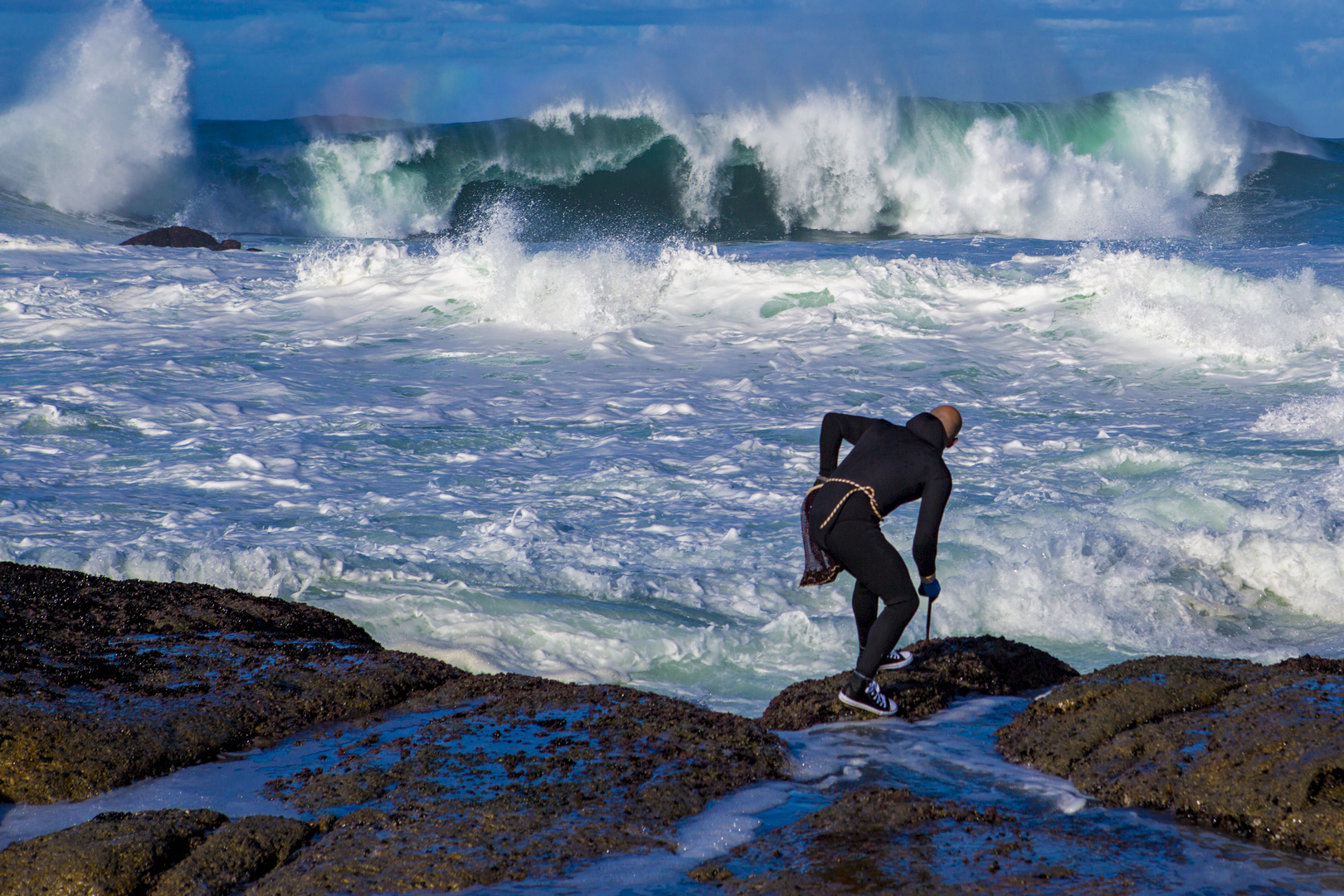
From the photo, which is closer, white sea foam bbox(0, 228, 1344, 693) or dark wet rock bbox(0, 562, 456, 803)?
dark wet rock bbox(0, 562, 456, 803)

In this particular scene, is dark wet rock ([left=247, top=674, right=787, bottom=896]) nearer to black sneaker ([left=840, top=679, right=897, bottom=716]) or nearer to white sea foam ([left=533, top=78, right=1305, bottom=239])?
black sneaker ([left=840, top=679, right=897, bottom=716])

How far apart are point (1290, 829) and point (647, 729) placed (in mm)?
1948

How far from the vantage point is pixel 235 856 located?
2771 millimetres

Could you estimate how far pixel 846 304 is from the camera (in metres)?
14.7

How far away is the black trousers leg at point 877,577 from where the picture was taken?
160 inches

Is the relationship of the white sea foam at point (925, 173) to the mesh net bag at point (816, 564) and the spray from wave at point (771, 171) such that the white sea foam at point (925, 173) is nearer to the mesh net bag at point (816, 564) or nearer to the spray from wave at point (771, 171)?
the spray from wave at point (771, 171)

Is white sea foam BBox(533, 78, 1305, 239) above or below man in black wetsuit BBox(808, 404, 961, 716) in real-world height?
above

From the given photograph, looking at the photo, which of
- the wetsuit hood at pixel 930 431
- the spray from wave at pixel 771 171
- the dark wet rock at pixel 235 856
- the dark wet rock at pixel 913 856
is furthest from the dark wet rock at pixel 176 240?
the dark wet rock at pixel 913 856

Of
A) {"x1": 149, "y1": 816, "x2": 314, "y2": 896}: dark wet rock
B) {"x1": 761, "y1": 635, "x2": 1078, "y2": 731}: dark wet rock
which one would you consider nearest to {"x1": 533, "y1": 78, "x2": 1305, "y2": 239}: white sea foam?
{"x1": 761, "y1": 635, "x2": 1078, "y2": 731}: dark wet rock

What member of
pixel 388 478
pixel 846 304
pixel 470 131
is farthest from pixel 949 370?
pixel 470 131

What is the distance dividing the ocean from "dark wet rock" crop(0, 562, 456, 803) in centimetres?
113

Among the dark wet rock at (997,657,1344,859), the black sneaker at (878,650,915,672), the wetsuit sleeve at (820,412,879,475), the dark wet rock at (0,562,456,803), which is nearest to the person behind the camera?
the dark wet rock at (997,657,1344,859)

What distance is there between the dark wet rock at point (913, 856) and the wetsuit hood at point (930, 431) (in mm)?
1479

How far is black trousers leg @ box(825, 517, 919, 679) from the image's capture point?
407cm
